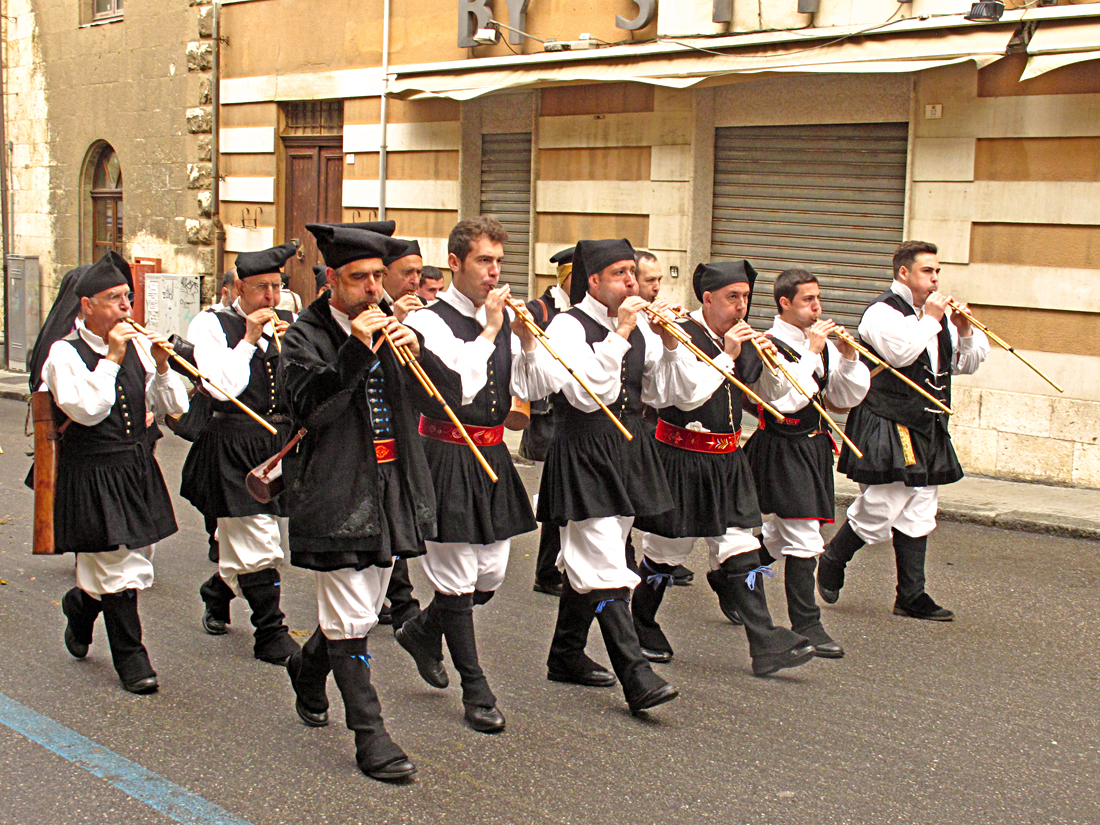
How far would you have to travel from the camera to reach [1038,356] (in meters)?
10.1

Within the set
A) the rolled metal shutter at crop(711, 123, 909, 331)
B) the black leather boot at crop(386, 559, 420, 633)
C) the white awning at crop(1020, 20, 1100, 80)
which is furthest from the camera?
the rolled metal shutter at crop(711, 123, 909, 331)

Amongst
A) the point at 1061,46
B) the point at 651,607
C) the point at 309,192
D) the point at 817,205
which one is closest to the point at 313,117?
the point at 309,192

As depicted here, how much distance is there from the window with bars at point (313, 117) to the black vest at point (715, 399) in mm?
11629

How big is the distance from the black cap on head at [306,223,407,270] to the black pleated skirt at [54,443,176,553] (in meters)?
1.53

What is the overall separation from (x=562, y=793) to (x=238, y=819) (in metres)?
1.04

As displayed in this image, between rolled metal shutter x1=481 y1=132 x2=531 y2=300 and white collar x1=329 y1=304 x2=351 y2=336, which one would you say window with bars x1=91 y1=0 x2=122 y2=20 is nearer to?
rolled metal shutter x1=481 y1=132 x2=531 y2=300

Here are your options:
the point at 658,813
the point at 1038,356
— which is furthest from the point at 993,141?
the point at 658,813

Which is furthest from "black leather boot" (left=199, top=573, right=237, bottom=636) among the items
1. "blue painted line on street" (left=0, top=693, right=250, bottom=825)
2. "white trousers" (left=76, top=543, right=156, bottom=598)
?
"blue painted line on street" (left=0, top=693, right=250, bottom=825)

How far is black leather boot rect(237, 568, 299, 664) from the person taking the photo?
18.4 ft

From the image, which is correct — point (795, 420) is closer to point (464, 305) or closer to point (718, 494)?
point (718, 494)

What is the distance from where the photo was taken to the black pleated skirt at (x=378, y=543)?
4.30m

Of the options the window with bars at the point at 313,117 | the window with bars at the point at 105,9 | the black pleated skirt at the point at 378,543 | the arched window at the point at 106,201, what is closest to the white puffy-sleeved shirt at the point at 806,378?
the black pleated skirt at the point at 378,543

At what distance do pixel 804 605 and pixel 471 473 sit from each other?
1.81 m

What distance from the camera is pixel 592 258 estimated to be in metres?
5.27
